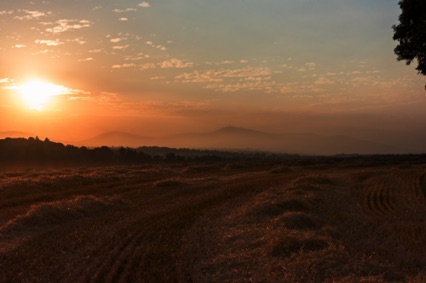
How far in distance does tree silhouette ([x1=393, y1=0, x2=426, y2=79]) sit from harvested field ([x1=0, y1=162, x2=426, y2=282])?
11.7m

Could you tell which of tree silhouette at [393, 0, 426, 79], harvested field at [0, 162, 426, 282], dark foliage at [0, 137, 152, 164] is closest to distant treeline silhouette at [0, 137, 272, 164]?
dark foliage at [0, 137, 152, 164]

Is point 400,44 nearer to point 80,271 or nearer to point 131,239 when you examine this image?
point 131,239

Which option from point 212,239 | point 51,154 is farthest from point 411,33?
point 51,154

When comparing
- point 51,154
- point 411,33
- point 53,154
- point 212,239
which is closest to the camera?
point 212,239

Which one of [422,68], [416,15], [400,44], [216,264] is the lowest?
[216,264]

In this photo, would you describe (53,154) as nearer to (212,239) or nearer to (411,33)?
A: (411,33)

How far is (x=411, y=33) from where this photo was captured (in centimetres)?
3362

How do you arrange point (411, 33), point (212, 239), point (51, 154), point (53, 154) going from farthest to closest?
point (53, 154)
point (51, 154)
point (411, 33)
point (212, 239)

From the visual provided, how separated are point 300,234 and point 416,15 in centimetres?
2562

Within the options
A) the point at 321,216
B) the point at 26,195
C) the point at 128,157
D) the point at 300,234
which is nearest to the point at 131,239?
the point at 300,234

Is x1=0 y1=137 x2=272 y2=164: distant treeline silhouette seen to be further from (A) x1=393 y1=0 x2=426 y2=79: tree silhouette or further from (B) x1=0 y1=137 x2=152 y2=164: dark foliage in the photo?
(A) x1=393 y1=0 x2=426 y2=79: tree silhouette

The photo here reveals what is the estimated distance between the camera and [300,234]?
15.6m

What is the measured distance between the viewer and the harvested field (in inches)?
472

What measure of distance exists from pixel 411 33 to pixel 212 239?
26960 millimetres
